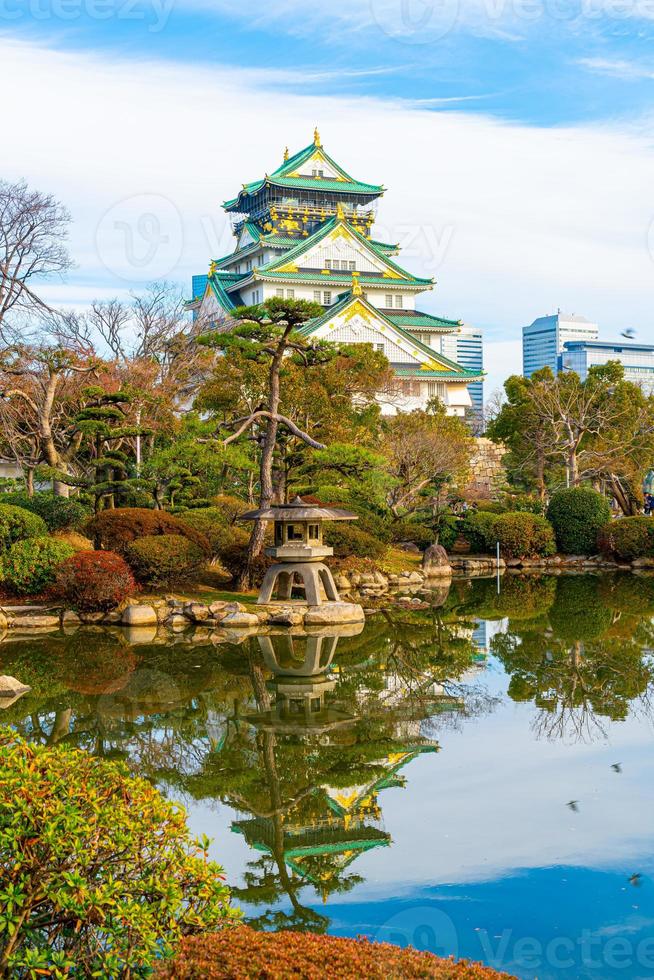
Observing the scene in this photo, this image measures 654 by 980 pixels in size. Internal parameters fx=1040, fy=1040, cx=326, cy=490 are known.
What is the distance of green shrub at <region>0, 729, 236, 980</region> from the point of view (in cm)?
418

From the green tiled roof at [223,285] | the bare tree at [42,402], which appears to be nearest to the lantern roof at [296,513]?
the bare tree at [42,402]

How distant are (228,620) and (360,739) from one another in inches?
257

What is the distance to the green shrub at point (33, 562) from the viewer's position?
651 inches

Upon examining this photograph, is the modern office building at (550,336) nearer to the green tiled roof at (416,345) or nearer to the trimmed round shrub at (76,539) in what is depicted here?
the green tiled roof at (416,345)

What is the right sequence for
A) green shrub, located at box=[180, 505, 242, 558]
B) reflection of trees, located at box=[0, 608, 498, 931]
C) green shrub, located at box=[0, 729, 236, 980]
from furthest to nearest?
green shrub, located at box=[180, 505, 242, 558], reflection of trees, located at box=[0, 608, 498, 931], green shrub, located at box=[0, 729, 236, 980]

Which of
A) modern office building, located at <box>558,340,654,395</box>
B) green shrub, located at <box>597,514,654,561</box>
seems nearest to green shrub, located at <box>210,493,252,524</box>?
green shrub, located at <box>597,514,654,561</box>

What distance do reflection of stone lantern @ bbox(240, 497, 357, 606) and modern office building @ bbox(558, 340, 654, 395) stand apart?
127 m

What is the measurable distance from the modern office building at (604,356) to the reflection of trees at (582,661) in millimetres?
124457

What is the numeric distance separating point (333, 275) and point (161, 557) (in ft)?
94.1

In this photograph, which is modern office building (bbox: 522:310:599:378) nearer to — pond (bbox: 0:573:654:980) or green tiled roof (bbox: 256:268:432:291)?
green tiled roof (bbox: 256:268:432:291)

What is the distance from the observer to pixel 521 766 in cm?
887

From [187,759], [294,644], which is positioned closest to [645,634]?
[294,644]

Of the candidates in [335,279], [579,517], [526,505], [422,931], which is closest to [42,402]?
[526,505]

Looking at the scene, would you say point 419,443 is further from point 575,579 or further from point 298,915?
point 298,915
